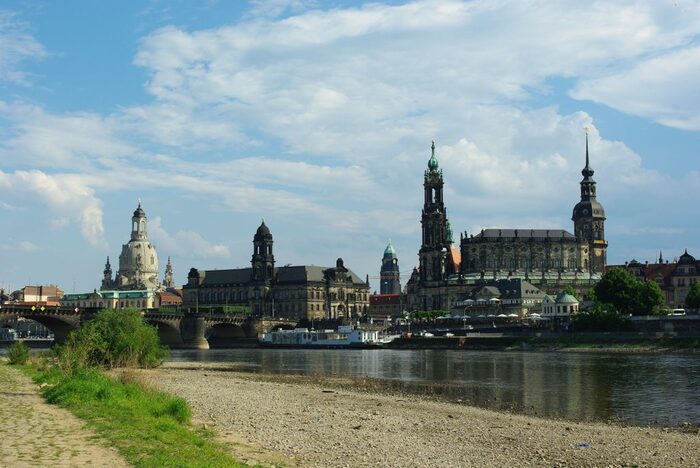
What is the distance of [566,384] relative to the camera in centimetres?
4944

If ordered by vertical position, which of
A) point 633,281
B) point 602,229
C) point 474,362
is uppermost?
point 602,229

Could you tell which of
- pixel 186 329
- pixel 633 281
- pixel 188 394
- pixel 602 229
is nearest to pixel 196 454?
pixel 188 394

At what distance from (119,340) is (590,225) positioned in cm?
14614

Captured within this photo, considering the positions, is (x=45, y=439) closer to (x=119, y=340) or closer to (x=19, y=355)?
(x=19, y=355)

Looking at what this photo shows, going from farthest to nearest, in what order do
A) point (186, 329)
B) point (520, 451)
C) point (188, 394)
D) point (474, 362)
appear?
1. point (186, 329)
2. point (474, 362)
3. point (188, 394)
4. point (520, 451)

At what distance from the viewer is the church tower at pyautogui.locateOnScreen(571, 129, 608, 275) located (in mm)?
185000

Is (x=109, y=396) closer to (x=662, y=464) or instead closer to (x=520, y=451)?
(x=520, y=451)

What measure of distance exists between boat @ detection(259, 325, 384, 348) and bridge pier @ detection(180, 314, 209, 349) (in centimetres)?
1017

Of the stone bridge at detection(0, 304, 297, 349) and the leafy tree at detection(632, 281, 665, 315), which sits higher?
the leafy tree at detection(632, 281, 665, 315)

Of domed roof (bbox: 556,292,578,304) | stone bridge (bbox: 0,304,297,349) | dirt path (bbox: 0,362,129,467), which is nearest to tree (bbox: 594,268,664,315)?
domed roof (bbox: 556,292,578,304)

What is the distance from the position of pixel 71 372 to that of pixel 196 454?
21.0m

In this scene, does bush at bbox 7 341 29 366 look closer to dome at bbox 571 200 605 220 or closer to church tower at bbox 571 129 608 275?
church tower at bbox 571 129 608 275

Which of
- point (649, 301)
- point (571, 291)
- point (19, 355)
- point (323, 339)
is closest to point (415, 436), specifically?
point (19, 355)

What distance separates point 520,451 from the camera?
23.8 meters
